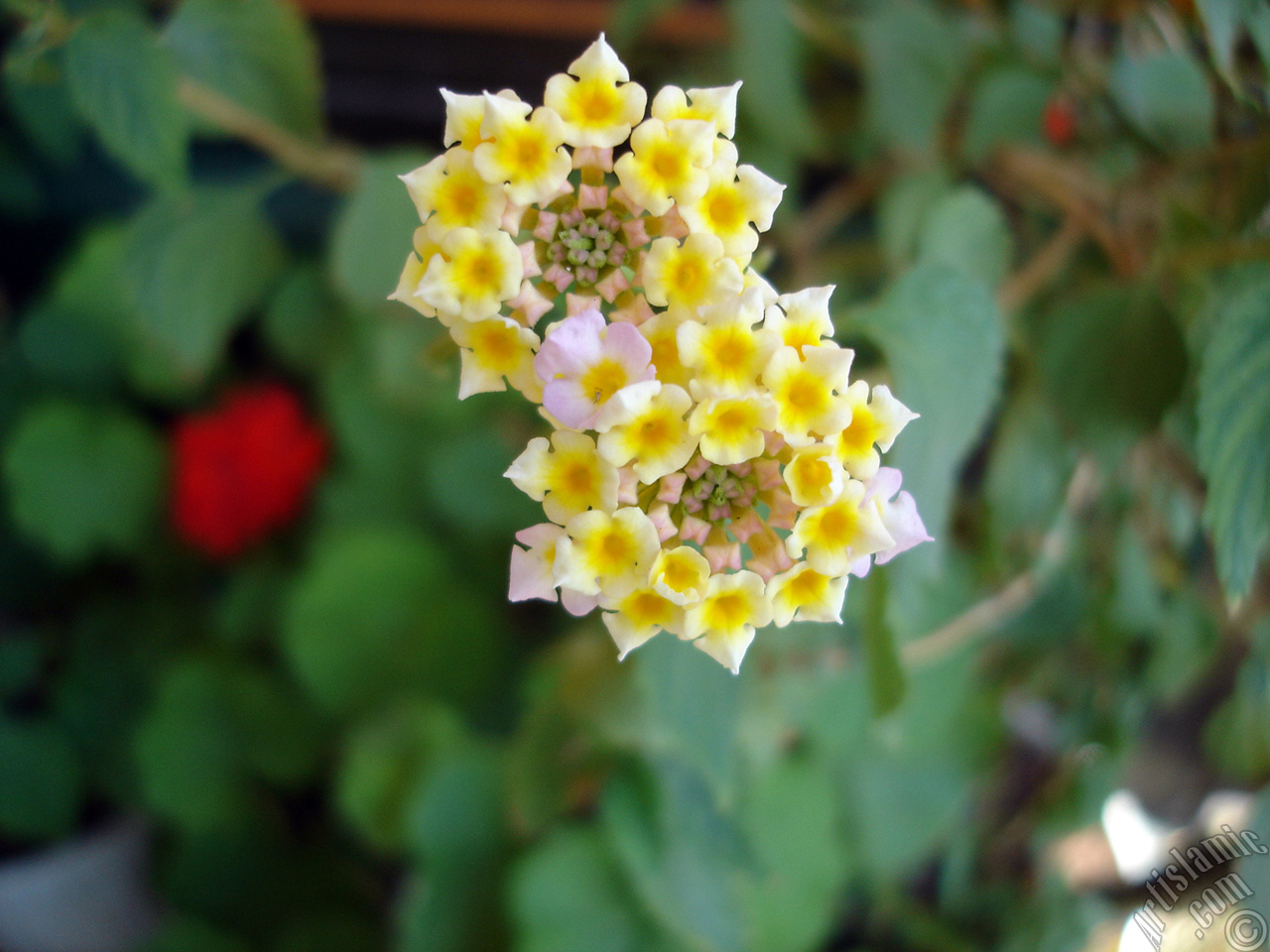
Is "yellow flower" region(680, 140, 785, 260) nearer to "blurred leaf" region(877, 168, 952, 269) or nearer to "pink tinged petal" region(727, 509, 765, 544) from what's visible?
"pink tinged petal" region(727, 509, 765, 544)

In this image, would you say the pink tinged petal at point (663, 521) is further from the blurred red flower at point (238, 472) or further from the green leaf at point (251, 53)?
the blurred red flower at point (238, 472)

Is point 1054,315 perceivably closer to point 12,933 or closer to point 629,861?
point 629,861

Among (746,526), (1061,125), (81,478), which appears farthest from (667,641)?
(81,478)

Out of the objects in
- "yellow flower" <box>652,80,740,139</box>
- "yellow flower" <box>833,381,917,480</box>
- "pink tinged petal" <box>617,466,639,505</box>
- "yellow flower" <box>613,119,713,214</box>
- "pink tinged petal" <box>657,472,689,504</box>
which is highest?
"yellow flower" <box>652,80,740,139</box>

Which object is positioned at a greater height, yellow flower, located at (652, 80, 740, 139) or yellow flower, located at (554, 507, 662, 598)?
yellow flower, located at (652, 80, 740, 139)

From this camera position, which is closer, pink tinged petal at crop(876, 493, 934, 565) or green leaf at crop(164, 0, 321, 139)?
pink tinged petal at crop(876, 493, 934, 565)

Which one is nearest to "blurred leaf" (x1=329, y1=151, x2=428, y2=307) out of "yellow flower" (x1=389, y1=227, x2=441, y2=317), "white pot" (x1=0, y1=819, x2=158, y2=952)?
"yellow flower" (x1=389, y1=227, x2=441, y2=317)

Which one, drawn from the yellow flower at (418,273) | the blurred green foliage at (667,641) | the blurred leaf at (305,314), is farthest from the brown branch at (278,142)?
the yellow flower at (418,273)

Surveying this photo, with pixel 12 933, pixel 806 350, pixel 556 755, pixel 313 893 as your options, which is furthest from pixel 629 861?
pixel 12 933
